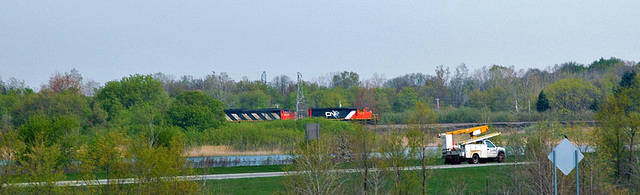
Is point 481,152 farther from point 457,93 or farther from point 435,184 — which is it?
point 457,93

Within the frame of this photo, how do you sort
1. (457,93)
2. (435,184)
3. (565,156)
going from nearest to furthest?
(565,156)
(435,184)
(457,93)

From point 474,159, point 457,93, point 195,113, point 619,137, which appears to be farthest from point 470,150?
point 457,93

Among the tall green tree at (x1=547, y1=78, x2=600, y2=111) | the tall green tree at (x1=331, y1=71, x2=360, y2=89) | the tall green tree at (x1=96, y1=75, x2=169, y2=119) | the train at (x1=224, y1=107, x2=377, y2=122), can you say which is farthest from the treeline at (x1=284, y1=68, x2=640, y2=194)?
the tall green tree at (x1=331, y1=71, x2=360, y2=89)

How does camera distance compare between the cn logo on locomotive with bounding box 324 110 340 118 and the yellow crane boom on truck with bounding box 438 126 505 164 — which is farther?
the cn logo on locomotive with bounding box 324 110 340 118

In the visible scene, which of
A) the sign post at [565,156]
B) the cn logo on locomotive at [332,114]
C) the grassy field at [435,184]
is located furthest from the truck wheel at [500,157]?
the cn logo on locomotive at [332,114]

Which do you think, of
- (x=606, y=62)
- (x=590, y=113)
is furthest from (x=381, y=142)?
(x=606, y=62)

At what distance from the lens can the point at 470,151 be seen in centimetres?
4009

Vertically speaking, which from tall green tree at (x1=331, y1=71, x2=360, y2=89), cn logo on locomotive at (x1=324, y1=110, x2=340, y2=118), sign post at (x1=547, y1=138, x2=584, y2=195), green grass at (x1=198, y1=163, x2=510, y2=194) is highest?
tall green tree at (x1=331, y1=71, x2=360, y2=89)

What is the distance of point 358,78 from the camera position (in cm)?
13588

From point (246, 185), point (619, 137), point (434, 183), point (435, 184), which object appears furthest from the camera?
point (434, 183)

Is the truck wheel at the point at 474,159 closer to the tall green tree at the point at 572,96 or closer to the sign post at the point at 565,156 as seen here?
the sign post at the point at 565,156

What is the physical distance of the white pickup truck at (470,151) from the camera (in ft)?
131

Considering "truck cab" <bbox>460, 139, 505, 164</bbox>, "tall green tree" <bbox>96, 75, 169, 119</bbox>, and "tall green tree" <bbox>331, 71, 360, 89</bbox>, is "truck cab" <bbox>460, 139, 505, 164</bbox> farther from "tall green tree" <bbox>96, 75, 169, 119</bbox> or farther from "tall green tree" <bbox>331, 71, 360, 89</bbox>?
"tall green tree" <bbox>331, 71, 360, 89</bbox>

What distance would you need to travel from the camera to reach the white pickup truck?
40.0m
